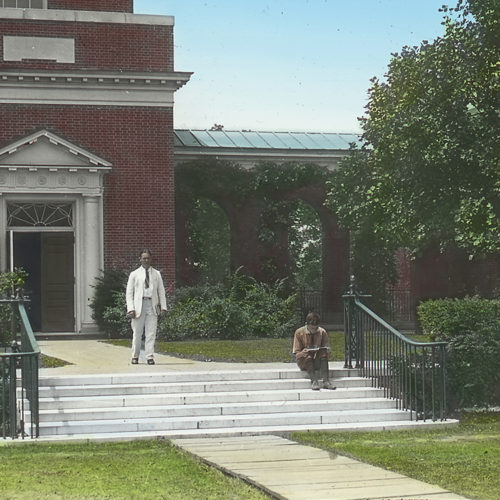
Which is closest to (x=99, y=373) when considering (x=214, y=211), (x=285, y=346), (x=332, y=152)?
(x=285, y=346)

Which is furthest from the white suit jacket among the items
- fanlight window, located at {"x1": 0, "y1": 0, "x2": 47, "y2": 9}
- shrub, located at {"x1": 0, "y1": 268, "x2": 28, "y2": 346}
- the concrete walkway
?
fanlight window, located at {"x1": 0, "y1": 0, "x2": 47, "y2": 9}

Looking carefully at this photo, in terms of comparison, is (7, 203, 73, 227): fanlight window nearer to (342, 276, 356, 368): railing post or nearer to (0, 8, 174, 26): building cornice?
(0, 8, 174, 26): building cornice

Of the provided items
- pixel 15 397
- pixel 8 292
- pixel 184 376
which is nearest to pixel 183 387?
pixel 184 376

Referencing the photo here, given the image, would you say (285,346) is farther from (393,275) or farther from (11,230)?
(393,275)

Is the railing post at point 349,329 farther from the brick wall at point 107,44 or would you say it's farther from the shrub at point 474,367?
the brick wall at point 107,44

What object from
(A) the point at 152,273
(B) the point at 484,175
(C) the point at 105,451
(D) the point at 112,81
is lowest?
(C) the point at 105,451

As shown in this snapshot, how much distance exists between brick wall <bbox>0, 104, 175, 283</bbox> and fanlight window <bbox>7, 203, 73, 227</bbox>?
3.04ft

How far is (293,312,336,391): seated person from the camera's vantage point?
16.0 metres

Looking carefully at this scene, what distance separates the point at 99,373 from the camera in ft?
54.2

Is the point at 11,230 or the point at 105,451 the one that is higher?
the point at 11,230

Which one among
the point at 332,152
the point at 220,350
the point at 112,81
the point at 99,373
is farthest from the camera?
the point at 332,152

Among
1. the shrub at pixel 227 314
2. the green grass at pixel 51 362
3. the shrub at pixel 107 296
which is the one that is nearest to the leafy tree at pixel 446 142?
the shrub at pixel 227 314

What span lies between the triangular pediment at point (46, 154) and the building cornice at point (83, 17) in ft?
8.76

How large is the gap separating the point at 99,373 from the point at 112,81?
1185 centimetres
